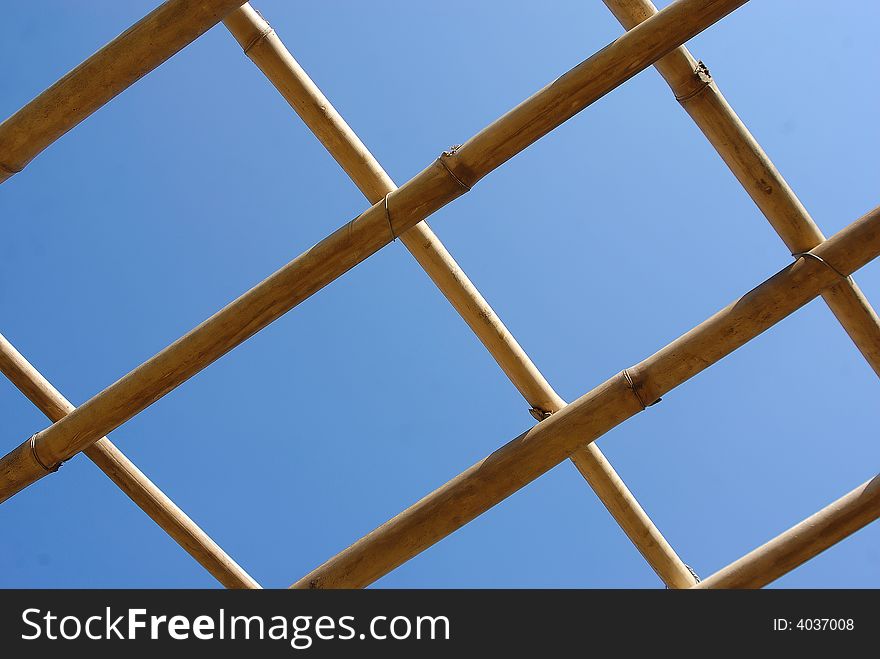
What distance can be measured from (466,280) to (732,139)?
1789 millimetres

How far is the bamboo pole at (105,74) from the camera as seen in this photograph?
4.62 meters

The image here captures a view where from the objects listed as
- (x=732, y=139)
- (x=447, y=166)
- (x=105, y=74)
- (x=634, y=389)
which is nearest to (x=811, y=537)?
(x=634, y=389)

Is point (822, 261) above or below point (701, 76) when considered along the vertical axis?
below

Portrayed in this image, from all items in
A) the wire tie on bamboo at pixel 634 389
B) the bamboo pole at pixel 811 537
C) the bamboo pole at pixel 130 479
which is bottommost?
the bamboo pole at pixel 811 537

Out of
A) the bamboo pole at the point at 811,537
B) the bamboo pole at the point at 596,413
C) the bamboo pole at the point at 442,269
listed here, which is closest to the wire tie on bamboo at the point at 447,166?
the bamboo pole at the point at 442,269

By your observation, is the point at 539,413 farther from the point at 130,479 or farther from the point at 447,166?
the point at 130,479

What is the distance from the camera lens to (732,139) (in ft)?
17.0

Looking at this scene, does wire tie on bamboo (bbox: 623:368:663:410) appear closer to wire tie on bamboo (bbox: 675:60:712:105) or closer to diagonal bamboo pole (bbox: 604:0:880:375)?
diagonal bamboo pole (bbox: 604:0:880:375)

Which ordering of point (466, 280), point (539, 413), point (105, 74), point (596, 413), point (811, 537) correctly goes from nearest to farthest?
1. point (105, 74)
2. point (811, 537)
3. point (596, 413)
4. point (539, 413)
5. point (466, 280)

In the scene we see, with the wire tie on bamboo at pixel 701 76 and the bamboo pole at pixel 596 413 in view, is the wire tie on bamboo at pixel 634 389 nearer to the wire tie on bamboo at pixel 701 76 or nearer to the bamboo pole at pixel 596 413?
the bamboo pole at pixel 596 413
